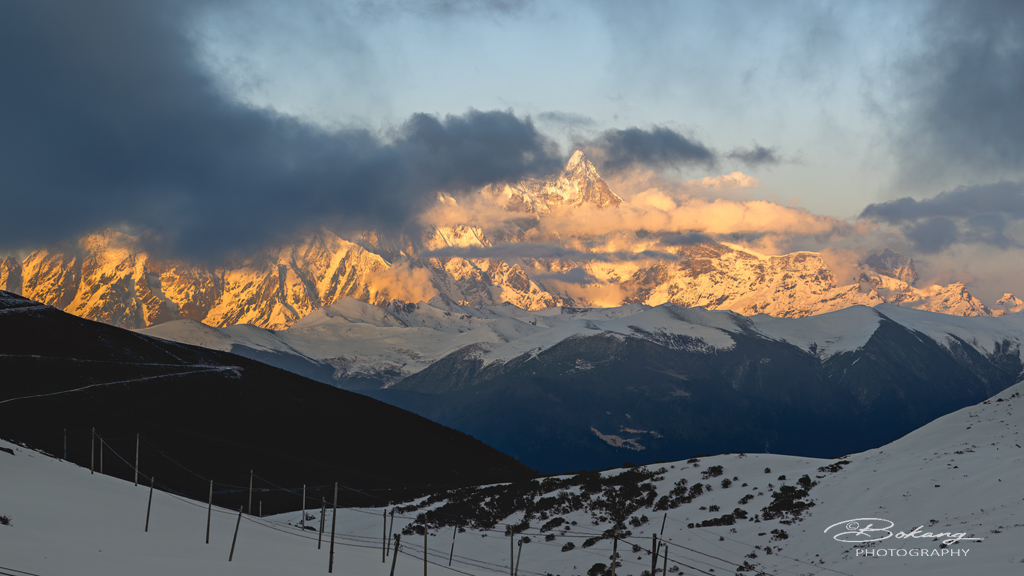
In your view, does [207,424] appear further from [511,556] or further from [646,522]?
[511,556]

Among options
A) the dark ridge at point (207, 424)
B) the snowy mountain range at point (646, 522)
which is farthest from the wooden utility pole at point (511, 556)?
the dark ridge at point (207, 424)

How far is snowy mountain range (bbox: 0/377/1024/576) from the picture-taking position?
46.4m

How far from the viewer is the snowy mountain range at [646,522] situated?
152ft

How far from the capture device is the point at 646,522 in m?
77.8

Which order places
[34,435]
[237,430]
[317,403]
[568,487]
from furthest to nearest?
[317,403] → [237,430] → [34,435] → [568,487]

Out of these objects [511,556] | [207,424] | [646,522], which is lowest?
[511,556]

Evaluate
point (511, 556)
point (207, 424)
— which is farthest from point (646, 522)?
point (207, 424)

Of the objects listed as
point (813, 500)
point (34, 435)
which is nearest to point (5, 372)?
point (34, 435)

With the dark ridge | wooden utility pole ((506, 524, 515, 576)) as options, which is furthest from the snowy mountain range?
the dark ridge

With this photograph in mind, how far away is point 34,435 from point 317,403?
69.8 metres

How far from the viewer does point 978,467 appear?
6562cm

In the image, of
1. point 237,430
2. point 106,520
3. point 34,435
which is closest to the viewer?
point 106,520

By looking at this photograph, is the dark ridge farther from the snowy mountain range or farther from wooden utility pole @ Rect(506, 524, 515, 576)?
wooden utility pole @ Rect(506, 524, 515, 576)

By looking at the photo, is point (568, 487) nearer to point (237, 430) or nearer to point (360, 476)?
point (360, 476)
